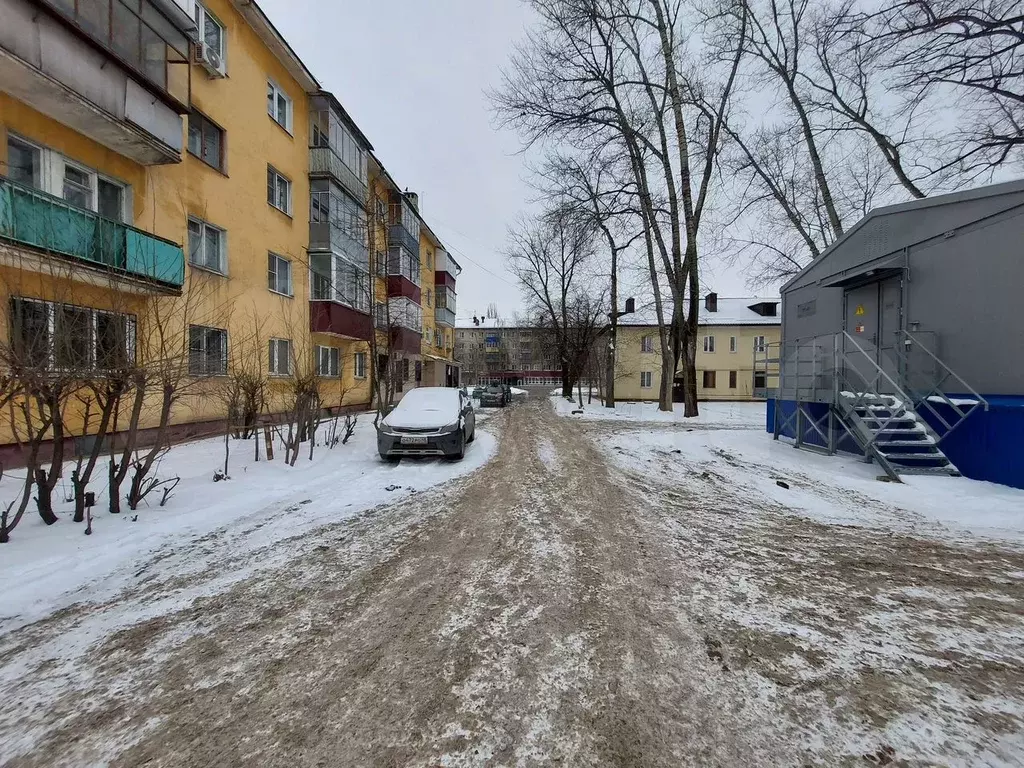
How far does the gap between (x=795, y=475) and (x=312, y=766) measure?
336 inches

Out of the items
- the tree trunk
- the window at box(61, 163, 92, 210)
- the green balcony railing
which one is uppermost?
the window at box(61, 163, 92, 210)

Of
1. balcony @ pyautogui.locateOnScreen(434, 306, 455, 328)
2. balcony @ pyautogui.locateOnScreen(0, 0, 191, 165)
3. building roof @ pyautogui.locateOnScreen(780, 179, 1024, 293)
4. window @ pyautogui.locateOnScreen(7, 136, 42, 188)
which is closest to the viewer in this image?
balcony @ pyautogui.locateOnScreen(0, 0, 191, 165)

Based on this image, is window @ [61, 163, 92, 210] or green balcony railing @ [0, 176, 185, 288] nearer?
green balcony railing @ [0, 176, 185, 288]

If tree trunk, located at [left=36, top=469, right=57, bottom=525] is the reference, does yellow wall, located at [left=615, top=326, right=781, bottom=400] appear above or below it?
above

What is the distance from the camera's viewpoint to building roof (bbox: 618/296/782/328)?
39156 millimetres

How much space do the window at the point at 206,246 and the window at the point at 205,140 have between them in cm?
160

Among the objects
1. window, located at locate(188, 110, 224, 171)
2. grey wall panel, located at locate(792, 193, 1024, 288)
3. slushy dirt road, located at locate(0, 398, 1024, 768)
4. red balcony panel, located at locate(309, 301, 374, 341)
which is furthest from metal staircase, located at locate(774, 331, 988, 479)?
window, located at locate(188, 110, 224, 171)

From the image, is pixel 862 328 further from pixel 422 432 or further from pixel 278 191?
pixel 278 191

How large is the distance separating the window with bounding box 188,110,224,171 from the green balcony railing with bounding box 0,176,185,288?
11.3 ft

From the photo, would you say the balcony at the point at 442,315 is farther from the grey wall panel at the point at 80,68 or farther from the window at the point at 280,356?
the grey wall panel at the point at 80,68

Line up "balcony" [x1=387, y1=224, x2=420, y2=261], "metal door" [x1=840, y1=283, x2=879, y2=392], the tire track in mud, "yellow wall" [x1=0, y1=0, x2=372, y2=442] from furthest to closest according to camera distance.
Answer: "balcony" [x1=387, y1=224, x2=420, y2=261]
"metal door" [x1=840, y1=283, x2=879, y2=392]
"yellow wall" [x1=0, y1=0, x2=372, y2=442]
the tire track in mud

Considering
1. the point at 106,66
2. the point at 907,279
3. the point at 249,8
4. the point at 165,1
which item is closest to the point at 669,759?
the point at 907,279

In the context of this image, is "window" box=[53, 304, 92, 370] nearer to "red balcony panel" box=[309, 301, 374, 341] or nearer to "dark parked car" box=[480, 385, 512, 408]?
"red balcony panel" box=[309, 301, 374, 341]

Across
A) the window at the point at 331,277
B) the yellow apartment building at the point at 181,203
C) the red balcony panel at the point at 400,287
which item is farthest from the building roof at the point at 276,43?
the red balcony panel at the point at 400,287
